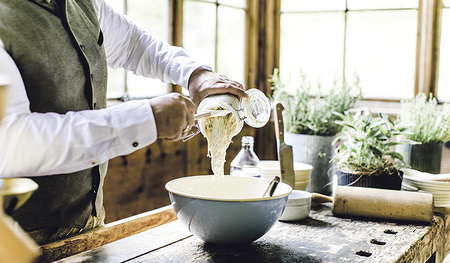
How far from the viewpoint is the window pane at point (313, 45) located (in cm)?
360

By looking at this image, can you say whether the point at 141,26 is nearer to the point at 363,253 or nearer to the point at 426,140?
the point at 426,140

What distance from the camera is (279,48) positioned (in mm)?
3850

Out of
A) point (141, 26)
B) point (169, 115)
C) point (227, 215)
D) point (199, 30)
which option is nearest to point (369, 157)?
point (227, 215)

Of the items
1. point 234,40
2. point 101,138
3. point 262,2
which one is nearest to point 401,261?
point 101,138

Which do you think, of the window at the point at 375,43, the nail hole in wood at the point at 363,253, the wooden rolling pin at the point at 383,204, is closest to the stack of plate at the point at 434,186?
the wooden rolling pin at the point at 383,204

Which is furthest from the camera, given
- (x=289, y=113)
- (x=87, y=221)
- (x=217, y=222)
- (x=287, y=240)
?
(x=289, y=113)

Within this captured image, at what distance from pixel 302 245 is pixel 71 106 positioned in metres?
0.76

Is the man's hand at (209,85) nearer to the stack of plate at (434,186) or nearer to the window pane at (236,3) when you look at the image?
the stack of plate at (434,186)

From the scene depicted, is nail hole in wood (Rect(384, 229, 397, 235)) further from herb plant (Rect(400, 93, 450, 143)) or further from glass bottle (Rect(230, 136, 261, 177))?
herb plant (Rect(400, 93, 450, 143))

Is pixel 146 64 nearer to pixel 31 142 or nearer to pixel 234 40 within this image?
pixel 31 142

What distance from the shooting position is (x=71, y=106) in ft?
4.29

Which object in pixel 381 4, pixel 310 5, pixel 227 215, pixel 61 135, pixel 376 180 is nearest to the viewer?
pixel 61 135

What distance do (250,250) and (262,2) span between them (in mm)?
2970

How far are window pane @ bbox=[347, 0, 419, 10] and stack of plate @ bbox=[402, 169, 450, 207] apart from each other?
1.99 meters
